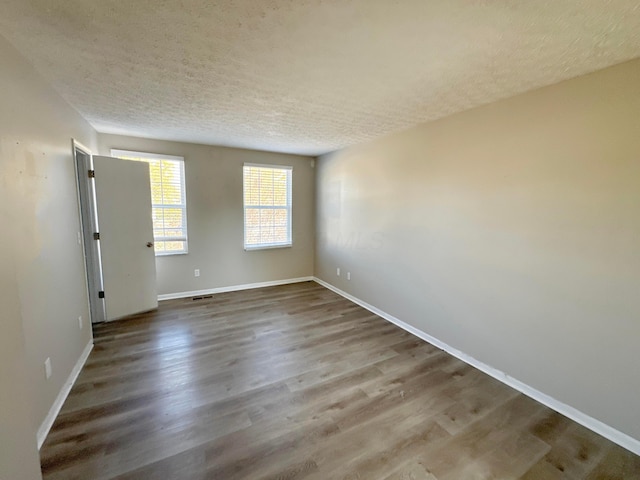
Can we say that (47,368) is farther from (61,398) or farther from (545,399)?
(545,399)

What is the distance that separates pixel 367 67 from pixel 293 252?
372cm

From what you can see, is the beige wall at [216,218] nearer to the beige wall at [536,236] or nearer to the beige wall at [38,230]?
the beige wall at [38,230]

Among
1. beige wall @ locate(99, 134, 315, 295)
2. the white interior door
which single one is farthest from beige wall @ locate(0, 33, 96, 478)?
beige wall @ locate(99, 134, 315, 295)

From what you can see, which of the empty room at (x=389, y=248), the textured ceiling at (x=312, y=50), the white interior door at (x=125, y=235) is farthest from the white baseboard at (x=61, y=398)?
the textured ceiling at (x=312, y=50)

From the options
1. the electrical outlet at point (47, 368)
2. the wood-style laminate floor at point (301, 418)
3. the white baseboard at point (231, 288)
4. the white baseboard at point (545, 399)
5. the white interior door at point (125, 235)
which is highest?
the white interior door at point (125, 235)

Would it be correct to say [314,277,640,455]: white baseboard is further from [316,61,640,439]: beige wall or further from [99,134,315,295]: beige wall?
[99,134,315,295]: beige wall

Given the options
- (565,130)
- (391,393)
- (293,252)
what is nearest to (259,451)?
(391,393)

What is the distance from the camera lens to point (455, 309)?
2699 millimetres

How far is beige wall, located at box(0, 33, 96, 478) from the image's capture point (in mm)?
1440

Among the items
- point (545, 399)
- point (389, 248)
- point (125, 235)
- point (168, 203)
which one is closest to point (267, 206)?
point (168, 203)

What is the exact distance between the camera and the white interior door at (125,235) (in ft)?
10.6

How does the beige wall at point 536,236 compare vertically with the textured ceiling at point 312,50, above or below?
below

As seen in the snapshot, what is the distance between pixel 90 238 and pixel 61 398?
1.89m

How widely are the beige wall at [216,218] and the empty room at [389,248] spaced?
712mm
